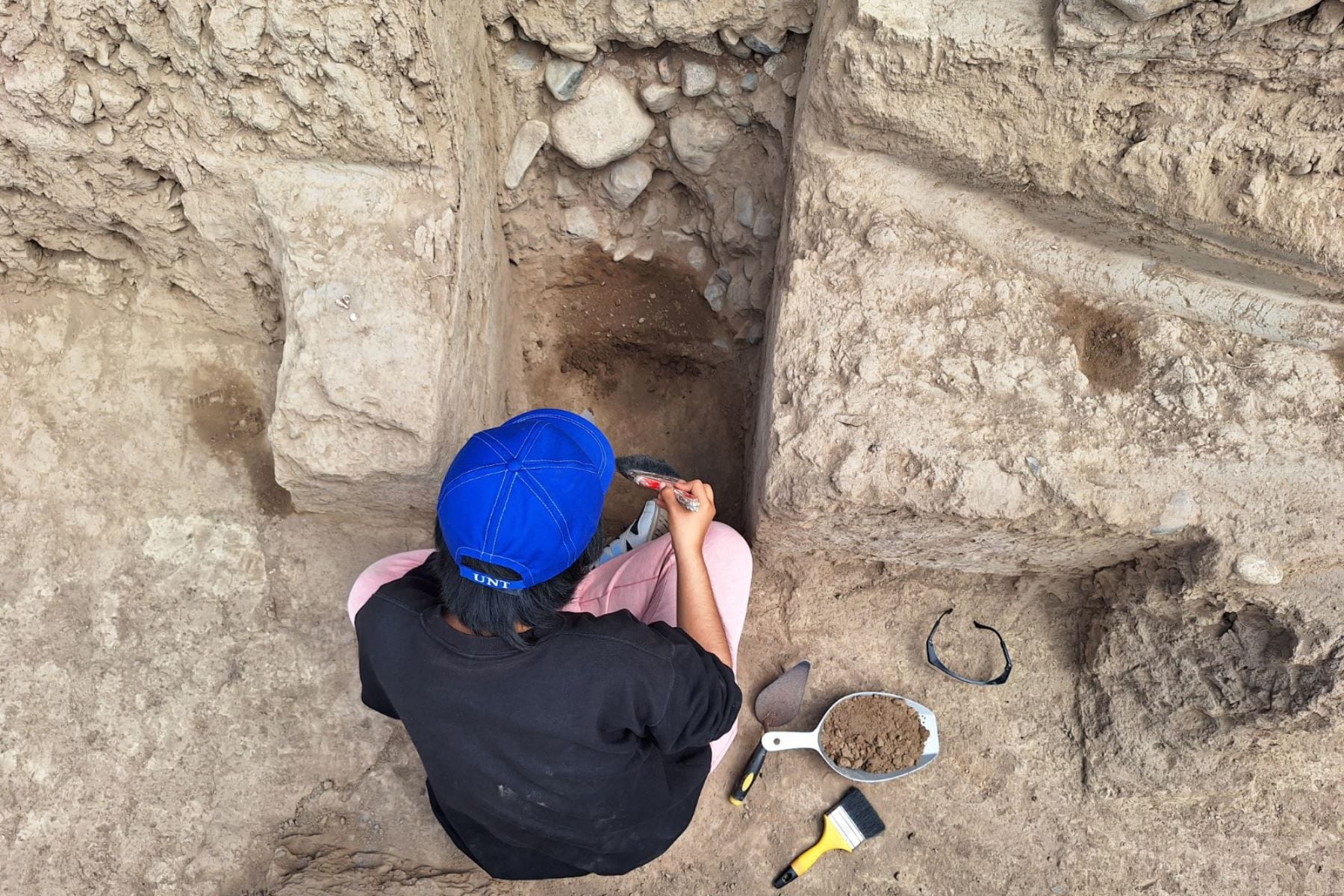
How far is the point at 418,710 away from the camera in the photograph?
4.84ft

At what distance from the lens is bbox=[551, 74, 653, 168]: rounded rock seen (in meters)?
2.23

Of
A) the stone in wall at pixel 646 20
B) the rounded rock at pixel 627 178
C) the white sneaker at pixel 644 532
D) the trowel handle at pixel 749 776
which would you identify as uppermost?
the stone in wall at pixel 646 20

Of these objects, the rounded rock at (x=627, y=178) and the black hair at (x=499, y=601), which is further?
the rounded rock at (x=627, y=178)

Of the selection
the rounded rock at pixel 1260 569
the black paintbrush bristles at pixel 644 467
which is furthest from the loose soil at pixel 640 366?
the rounded rock at pixel 1260 569

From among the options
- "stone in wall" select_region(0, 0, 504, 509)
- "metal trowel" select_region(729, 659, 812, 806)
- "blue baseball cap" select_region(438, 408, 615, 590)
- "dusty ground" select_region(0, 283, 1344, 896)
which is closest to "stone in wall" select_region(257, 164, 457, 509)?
"stone in wall" select_region(0, 0, 504, 509)

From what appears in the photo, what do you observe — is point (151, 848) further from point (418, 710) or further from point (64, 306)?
point (64, 306)

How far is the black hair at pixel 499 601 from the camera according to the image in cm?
143

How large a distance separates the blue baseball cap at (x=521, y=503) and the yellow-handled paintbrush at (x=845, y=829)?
1.22m

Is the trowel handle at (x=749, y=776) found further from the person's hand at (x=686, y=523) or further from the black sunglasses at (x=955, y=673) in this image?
the person's hand at (x=686, y=523)

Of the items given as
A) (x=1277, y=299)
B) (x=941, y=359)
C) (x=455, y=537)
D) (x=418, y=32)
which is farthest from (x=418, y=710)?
(x=1277, y=299)

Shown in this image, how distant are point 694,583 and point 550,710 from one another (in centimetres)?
43

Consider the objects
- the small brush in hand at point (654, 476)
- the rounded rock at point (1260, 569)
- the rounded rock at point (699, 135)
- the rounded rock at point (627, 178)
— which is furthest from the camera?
the rounded rock at point (627, 178)

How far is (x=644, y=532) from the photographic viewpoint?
2.33 metres

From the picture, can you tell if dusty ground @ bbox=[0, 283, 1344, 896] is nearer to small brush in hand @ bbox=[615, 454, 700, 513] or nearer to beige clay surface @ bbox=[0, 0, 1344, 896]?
beige clay surface @ bbox=[0, 0, 1344, 896]
